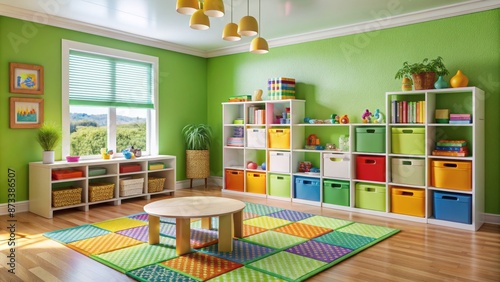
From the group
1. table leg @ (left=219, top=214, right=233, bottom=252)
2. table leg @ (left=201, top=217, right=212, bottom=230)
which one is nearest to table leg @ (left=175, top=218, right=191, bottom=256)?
table leg @ (left=219, top=214, right=233, bottom=252)

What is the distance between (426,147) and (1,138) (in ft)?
17.0

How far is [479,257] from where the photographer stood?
10.8 ft

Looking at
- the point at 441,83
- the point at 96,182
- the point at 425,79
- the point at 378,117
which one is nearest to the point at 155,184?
the point at 96,182

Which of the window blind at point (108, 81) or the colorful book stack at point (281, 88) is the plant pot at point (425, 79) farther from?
the window blind at point (108, 81)

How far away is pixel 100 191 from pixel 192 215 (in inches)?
101

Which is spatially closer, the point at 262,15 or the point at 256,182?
the point at 262,15

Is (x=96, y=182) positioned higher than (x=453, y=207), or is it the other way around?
(x=96, y=182)

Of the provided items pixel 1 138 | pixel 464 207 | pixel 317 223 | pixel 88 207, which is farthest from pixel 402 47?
pixel 1 138

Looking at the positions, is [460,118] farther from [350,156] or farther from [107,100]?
[107,100]

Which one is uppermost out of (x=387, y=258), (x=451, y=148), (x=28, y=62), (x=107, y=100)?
(x=28, y=62)

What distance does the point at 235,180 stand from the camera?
6.53m

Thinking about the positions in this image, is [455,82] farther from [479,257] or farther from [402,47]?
[479,257]

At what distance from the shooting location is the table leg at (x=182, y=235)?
332 centimetres

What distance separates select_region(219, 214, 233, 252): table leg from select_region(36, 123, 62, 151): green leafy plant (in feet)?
9.37
